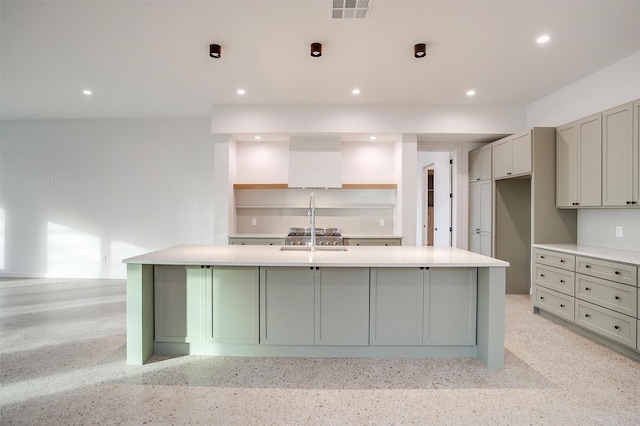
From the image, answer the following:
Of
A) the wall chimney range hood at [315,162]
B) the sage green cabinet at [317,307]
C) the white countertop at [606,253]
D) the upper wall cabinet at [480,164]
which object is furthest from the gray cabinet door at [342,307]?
the upper wall cabinet at [480,164]

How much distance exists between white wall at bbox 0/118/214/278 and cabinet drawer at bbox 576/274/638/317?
5201 mm

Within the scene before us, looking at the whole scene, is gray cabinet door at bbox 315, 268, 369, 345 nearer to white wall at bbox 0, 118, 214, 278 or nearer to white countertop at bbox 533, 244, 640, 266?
white countertop at bbox 533, 244, 640, 266

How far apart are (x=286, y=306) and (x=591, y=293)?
291cm

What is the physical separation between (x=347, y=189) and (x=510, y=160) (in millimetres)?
2412

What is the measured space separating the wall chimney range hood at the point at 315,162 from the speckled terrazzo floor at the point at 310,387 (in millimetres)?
2979

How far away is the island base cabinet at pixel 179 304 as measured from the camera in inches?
109

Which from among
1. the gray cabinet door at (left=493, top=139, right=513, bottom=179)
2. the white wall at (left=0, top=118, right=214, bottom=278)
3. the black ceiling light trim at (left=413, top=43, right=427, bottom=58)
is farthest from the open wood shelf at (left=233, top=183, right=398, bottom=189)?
the black ceiling light trim at (left=413, top=43, right=427, bottom=58)

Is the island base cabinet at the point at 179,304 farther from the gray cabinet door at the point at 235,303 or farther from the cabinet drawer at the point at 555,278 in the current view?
the cabinet drawer at the point at 555,278

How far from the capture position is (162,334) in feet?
9.14

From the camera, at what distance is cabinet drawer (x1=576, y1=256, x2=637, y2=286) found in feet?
9.09

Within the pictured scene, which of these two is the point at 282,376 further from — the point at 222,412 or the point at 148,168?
the point at 148,168

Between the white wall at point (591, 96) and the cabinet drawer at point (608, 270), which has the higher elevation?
the white wall at point (591, 96)

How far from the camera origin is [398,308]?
8.95ft

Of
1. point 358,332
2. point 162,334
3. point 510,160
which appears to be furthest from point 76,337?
point 510,160
